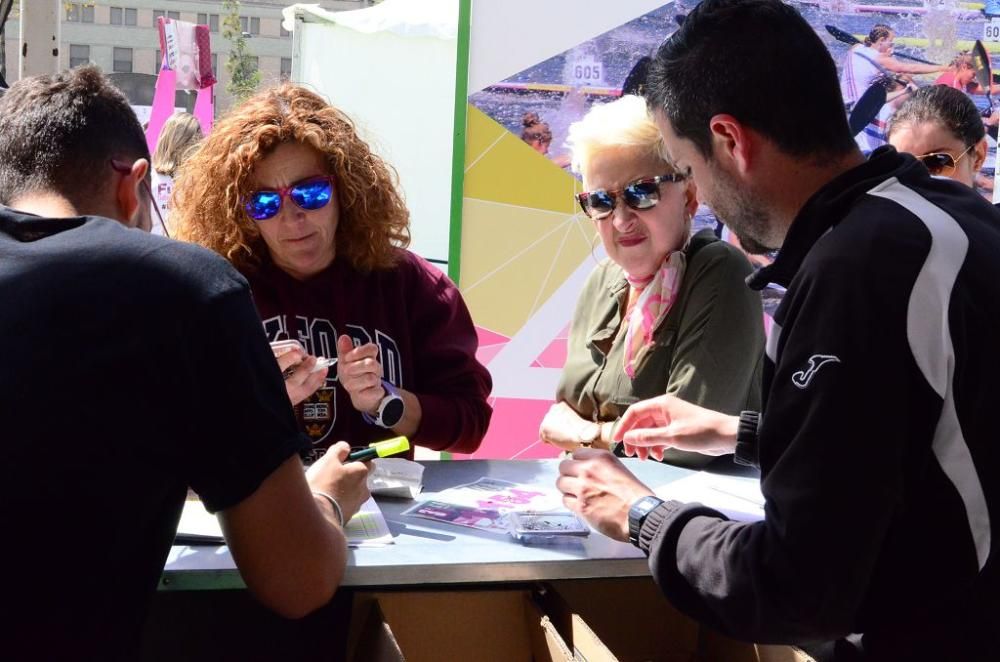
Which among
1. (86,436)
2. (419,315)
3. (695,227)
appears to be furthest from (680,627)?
(695,227)

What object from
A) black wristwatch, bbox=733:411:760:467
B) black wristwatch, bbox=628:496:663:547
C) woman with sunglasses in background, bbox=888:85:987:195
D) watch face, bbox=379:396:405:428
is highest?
woman with sunglasses in background, bbox=888:85:987:195

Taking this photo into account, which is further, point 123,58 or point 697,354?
point 123,58

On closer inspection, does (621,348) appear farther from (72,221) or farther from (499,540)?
(72,221)

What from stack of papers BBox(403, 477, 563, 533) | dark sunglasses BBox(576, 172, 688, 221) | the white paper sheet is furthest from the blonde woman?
the white paper sheet

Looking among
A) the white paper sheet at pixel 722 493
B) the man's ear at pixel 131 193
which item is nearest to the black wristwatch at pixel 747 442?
the white paper sheet at pixel 722 493

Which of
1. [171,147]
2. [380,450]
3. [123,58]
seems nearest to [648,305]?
[380,450]

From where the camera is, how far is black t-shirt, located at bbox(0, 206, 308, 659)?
1.33 m

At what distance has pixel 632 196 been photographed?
2.97 meters

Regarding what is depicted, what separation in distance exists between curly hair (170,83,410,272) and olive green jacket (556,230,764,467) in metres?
0.70

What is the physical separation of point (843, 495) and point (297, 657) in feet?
4.43

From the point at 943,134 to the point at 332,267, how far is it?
205 centimetres

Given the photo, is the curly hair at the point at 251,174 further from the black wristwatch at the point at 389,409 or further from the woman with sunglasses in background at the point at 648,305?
the woman with sunglasses in background at the point at 648,305

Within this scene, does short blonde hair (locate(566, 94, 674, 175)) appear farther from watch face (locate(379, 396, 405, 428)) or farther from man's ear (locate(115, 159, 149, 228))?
man's ear (locate(115, 159, 149, 228))

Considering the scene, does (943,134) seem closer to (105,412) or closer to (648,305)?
(648,305)
